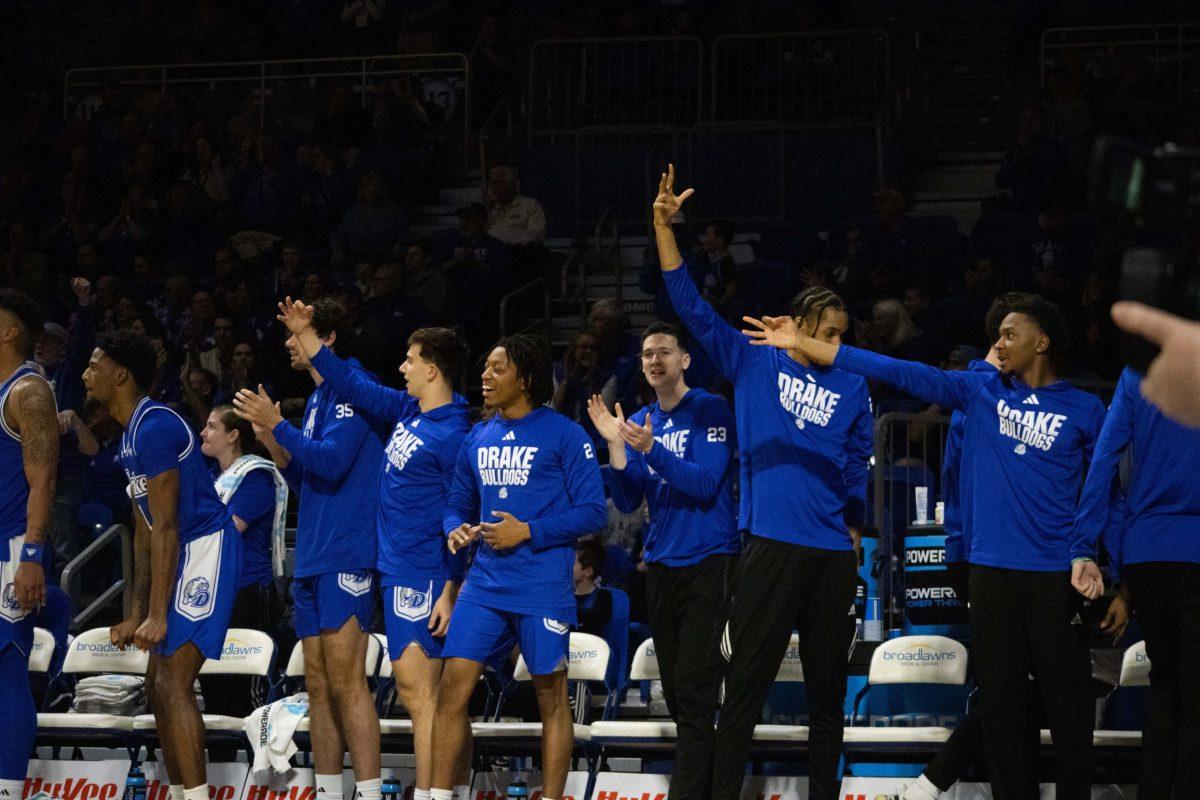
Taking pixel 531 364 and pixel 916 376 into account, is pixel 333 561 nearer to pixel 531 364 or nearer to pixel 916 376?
pixel 531 364

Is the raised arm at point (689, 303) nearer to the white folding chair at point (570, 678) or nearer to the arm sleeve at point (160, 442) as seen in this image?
the white folding chair at point (570, 678)

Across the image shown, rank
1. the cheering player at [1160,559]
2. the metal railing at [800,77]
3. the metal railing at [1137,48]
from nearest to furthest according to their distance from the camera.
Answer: the cheering player at [1160,559] → the metal railing at [1137,48] → the metal railing at [800,77]

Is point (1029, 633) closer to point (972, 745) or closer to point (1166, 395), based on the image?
point (972, 745)

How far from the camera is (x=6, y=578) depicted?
7.08m

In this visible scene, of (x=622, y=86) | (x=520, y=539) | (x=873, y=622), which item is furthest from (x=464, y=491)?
(x=622, y=86)

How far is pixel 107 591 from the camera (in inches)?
408

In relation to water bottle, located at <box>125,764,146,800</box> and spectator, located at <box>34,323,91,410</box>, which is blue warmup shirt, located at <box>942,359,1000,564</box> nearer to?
water bottle, located at <box>125,764,146,800</box>

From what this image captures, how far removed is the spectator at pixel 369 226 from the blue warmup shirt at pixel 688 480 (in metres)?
6.84

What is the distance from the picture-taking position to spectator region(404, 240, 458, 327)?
1259 centimetres

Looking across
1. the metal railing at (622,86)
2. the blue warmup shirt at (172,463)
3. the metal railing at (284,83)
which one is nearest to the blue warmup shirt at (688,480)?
the blue warmup shirt at (172,463)

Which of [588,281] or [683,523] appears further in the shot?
[588,281]

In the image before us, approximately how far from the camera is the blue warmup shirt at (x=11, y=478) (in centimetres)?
718

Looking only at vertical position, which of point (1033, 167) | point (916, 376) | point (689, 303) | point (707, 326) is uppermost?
point (1033, 167)

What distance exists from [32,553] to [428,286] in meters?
6.03
